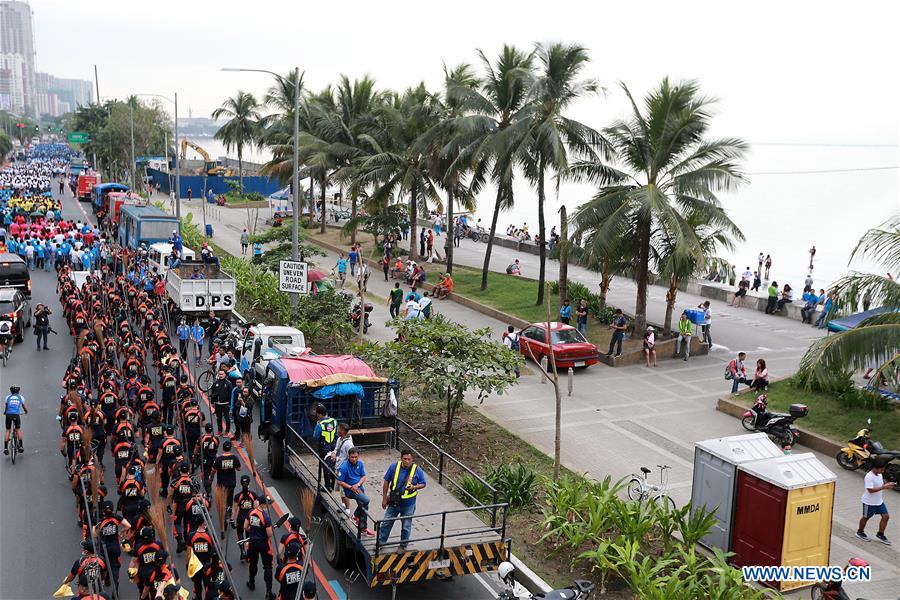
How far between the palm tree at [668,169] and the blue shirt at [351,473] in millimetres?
14147

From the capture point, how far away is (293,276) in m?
21.4

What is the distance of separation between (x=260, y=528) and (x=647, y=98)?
59.0 feet

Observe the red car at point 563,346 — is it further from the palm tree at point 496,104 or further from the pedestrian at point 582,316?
the palm tree at point 496,104

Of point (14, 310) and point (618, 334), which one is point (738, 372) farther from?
point (14, 310)

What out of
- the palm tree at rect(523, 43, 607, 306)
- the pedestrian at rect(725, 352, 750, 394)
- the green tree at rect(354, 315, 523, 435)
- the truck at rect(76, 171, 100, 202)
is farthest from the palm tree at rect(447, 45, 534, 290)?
the truck at rect(76, 171, 100, 202)

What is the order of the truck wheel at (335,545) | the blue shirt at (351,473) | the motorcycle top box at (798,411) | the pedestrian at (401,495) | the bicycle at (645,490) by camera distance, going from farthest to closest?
the motorcycle top box at (798,411), the bicycle at (645,490), the truck wheel at (335,545), the blue shirt at (351,473), the pedestrian at (401,495)

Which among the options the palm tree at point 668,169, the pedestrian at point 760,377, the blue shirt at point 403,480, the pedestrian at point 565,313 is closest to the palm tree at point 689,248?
the palm tree at point 668,169

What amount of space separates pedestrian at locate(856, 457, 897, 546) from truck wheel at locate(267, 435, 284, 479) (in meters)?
9.20

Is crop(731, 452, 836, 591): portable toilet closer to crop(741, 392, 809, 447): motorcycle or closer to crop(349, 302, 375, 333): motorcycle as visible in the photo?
crop(741, 392, 809, 447): motorcycle

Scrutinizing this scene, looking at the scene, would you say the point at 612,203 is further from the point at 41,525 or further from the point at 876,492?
the point at 41,525

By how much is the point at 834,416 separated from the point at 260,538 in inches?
508

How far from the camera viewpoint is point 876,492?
41.8 feet

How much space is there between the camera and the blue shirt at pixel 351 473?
10922mm

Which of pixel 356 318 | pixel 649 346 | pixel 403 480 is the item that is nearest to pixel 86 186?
pixel 356 318
